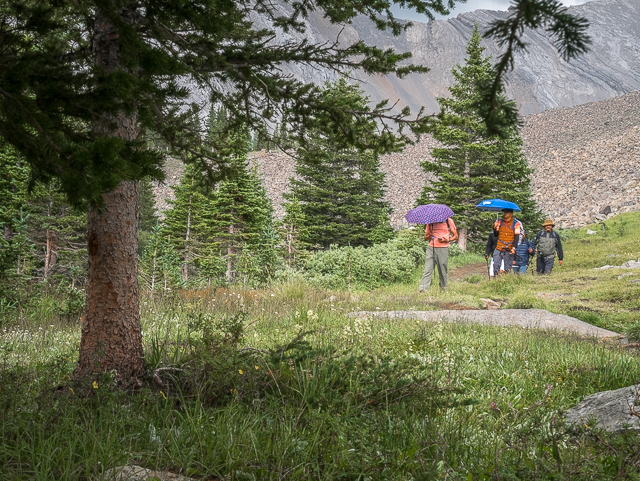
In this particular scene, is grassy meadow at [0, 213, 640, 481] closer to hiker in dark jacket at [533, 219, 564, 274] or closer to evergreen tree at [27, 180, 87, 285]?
hiker in dark jacket at [533, 219, 564, 274]

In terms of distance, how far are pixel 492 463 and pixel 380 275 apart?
14.4 meters

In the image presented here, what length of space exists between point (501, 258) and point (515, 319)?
7070 mm

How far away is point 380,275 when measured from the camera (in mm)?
16703

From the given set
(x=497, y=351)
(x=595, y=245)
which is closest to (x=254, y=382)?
(x=497, y=351)

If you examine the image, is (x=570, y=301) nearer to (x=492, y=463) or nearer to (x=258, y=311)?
(x=258, y=311)

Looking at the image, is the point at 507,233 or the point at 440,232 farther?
Answer: the point at 507,233

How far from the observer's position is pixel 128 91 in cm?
249

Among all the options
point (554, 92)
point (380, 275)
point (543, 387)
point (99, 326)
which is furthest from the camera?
point (554, 92)

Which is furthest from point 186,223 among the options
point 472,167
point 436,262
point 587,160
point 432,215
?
point 587,160

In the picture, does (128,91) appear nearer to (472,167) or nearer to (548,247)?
(548,247)

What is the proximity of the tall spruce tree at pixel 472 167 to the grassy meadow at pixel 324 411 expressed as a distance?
18.2 metres

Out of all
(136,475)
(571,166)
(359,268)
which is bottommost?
(136,475)

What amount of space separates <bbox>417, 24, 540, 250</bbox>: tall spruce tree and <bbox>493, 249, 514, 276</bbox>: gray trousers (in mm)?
8539

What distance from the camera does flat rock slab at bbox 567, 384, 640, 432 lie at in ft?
9.56
